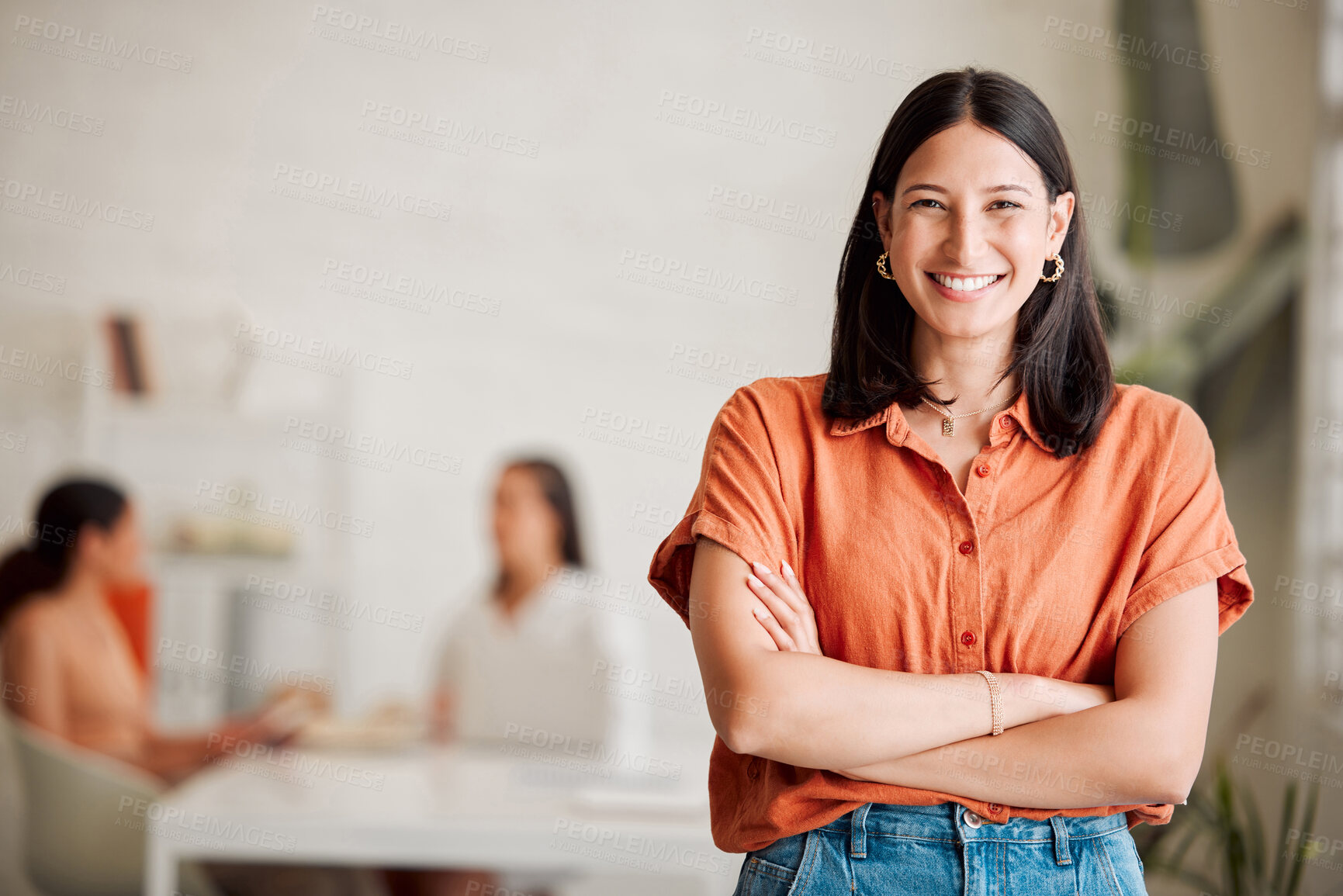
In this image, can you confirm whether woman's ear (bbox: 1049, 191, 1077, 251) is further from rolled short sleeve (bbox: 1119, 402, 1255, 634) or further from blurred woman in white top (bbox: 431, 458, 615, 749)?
blurred woman in white top (bbox: 431, 458, 615, 749)

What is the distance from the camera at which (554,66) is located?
425cm

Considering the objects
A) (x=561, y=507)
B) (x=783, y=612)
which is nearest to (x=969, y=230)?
(x=783, y=612)

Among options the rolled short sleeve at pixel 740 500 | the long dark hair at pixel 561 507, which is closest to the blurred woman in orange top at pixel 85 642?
the long dark hair at pixel 561 507

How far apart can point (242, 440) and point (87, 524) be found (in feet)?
2.63

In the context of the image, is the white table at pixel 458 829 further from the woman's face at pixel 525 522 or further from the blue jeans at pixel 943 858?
the blue jeans at pixel 943 858

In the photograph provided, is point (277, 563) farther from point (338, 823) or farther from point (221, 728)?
point (338, 823)

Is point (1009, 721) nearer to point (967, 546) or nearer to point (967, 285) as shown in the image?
point (967, 546)

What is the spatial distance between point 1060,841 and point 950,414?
1.56 feet

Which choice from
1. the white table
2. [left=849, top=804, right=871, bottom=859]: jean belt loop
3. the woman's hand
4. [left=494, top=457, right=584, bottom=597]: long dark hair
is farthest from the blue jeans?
→ [left=494, top=457, right=584, bottom=597]: long dark hair

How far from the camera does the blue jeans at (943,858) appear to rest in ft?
3.72

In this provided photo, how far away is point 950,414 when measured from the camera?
1.32 meters

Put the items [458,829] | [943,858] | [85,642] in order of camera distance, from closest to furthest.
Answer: [943,858] → [458,829] → [85,642]

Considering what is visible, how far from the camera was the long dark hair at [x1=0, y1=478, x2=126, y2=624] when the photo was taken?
3328 millimetres


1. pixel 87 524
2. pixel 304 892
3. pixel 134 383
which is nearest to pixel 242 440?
pixel 134 383
